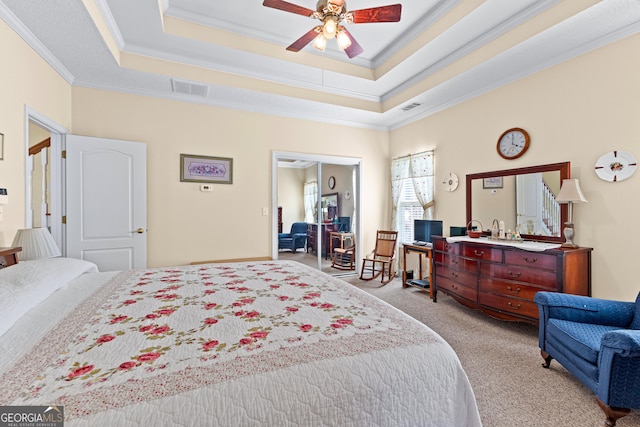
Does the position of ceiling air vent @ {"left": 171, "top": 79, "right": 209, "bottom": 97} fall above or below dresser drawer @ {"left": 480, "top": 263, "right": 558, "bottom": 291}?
above

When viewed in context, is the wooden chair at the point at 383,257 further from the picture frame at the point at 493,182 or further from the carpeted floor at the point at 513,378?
the picture frame at the point at 493,182

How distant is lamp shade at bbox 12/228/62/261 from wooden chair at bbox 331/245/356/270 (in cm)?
377

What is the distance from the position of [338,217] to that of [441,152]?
2002 mm

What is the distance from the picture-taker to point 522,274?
2.73 metres

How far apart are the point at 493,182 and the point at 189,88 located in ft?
13.2

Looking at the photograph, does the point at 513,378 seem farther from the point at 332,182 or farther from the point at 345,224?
the point at 332,182

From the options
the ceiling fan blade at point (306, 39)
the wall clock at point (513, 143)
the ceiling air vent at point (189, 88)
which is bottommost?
the wall clock at point (513, 143)

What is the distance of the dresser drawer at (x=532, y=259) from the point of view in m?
2.54

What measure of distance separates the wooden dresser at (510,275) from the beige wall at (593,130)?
21 centimetres

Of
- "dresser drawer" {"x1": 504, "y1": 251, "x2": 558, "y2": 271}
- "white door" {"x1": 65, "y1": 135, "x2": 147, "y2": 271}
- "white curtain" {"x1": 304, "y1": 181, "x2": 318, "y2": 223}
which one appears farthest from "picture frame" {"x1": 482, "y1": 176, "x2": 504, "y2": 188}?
"white door" {"x1": 65, "y1": 135, "x2": 147, "y2": 271}

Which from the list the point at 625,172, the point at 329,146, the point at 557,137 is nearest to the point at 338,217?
the point at 329,146

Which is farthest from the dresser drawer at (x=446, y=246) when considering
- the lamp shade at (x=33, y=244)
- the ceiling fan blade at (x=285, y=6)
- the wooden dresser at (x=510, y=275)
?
the lamp shade at (x=33, y=244)

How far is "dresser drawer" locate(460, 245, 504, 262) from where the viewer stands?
116 inches

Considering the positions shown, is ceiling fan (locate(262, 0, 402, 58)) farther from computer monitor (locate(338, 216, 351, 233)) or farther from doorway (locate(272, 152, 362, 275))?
computer monitor (locate(338, 216, 351, 233))
